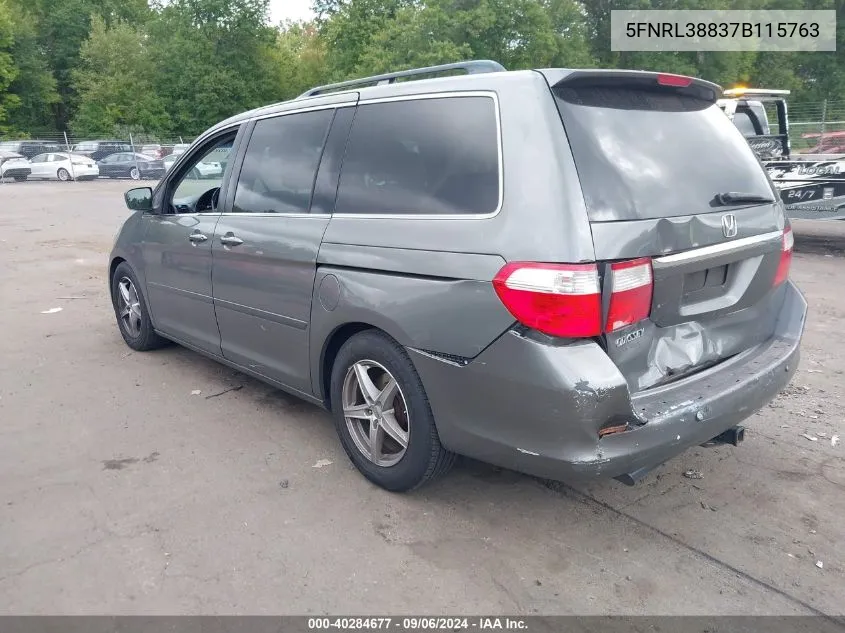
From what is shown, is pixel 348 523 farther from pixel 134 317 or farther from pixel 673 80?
pixel 134 317

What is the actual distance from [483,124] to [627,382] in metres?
1.20

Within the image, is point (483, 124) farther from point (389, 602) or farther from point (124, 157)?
point (124, 157)

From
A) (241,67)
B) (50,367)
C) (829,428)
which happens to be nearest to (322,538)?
(829,428)

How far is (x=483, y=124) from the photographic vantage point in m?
2.92

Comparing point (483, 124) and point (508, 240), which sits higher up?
point (483, 124)

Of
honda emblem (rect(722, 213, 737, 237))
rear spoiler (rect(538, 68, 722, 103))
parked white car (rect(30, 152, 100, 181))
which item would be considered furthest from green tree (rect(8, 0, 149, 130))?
honda emblem (rect(722, 213, 737, 237))

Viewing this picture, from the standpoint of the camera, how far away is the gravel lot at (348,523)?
2.70 m

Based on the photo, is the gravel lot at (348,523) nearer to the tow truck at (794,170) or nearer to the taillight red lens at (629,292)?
the taillight red lens at (629,292)

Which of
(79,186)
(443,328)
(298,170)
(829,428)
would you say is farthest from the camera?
(79,186)

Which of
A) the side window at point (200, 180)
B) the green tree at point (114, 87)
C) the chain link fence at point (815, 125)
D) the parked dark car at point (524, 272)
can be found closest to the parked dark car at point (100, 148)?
the green tree at point (114, 87)

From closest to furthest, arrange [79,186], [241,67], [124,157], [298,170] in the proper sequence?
1. [298,170]
2. [79,186]
3. [124,157]
4. [241,67]

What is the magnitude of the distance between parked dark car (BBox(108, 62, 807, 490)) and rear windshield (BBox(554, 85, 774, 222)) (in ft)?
0.03

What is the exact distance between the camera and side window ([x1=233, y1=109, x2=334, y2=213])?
3766 millimetres

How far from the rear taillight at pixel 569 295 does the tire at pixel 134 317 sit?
12.2 ft
